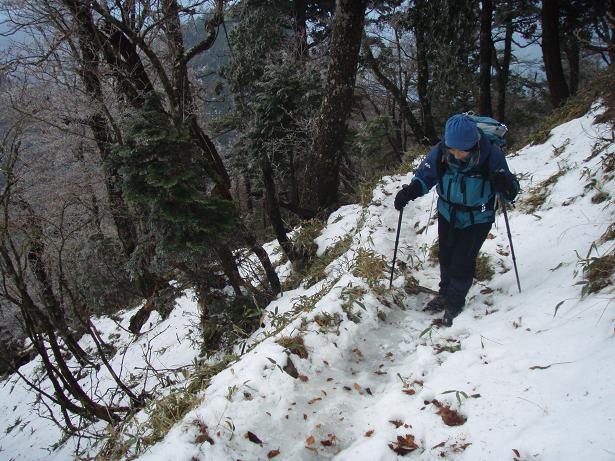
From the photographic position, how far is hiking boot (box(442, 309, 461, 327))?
13.7 ft

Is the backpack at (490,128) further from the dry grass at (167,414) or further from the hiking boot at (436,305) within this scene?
the dry grass at (167,414)

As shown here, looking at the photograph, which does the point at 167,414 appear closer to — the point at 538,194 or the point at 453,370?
the point at 453,370

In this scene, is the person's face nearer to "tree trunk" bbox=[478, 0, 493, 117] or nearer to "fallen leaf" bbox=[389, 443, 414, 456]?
"fallen leaf" bbox=[389, 443, 414, 456]

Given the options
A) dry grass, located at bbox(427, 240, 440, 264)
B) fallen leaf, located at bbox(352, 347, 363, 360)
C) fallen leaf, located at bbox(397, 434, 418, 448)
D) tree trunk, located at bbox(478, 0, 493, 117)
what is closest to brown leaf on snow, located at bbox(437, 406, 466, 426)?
fallen leaf, located at bbox(397, 434, 418, 448)

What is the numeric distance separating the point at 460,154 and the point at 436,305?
1770 mm

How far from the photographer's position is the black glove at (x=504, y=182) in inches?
147

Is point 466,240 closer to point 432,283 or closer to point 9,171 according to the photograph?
point 432,283

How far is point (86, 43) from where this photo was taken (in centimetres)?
566

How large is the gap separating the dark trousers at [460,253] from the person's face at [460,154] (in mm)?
744

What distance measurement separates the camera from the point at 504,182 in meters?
3.74

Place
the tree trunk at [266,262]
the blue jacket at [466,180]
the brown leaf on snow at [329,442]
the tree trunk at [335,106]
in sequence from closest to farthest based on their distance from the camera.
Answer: the brown leaf on snow at [329,442] → the blue jacket at [466,180] → the tree trunk at [266,262] → the tree trunk at [335,106]

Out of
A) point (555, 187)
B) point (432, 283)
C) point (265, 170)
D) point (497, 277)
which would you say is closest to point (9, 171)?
point (265, 170)

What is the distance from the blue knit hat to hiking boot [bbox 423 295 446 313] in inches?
70.7

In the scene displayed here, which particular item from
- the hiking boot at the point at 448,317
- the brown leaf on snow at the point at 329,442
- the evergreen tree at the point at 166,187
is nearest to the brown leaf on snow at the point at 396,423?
the brown leaf on snow at the point at 329,442
